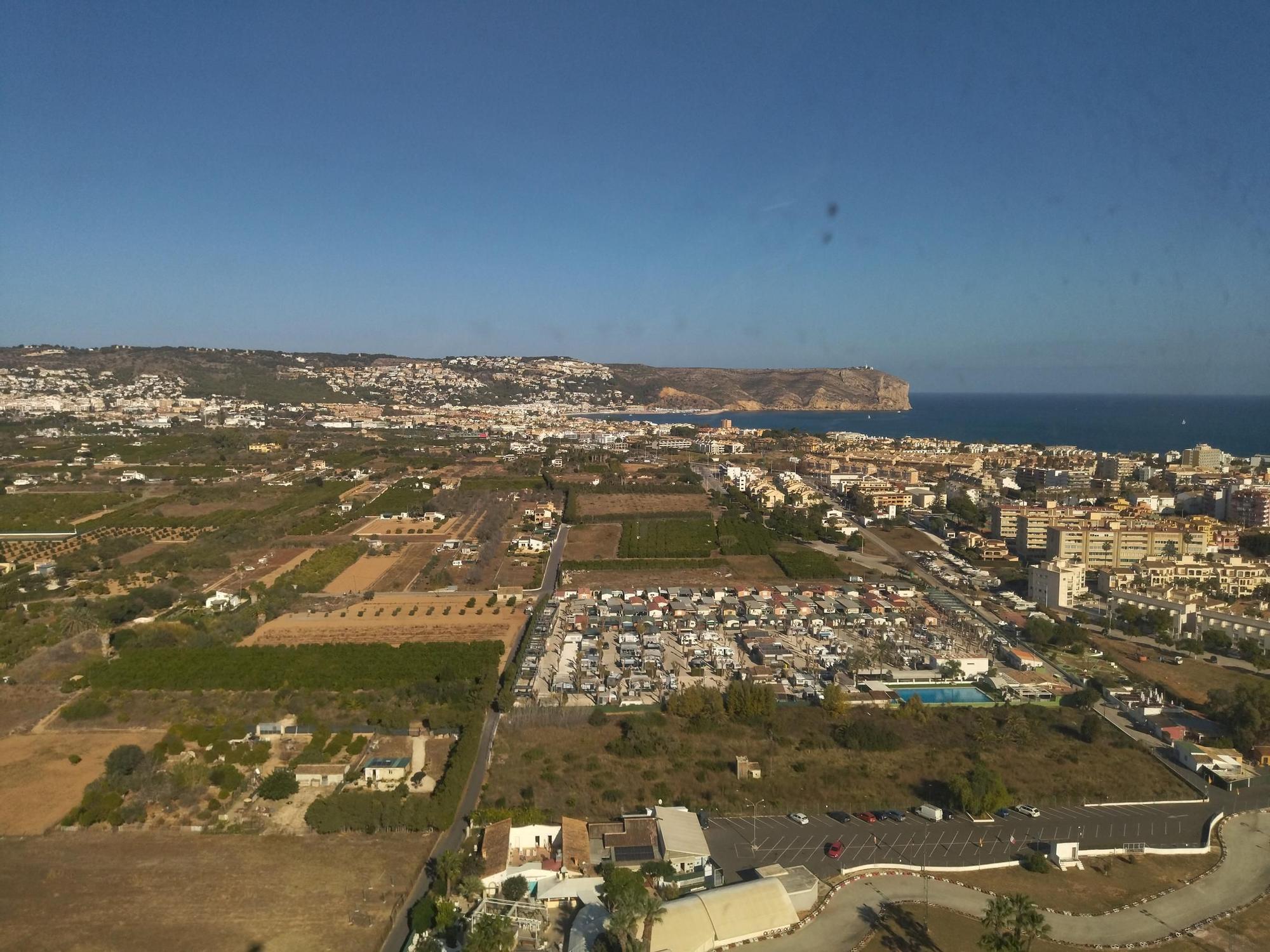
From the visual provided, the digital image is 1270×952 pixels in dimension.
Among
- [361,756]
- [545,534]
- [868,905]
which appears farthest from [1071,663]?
[545,534]

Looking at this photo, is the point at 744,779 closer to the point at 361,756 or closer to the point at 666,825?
Answer: the point at 666,825

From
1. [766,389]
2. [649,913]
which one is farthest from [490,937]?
[766,389]

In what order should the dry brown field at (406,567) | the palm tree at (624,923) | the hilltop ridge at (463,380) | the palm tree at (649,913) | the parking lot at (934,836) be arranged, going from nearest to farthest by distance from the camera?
the palm tree at (624,923) < the palm tree at (649,913) < the parking lot at (934,836) < the dry brown field at (406,567) < the hilltop ridge at (463,380)

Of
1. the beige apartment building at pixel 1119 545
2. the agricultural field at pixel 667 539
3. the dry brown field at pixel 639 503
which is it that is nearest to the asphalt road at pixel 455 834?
the agricultural field at pixel 667 539

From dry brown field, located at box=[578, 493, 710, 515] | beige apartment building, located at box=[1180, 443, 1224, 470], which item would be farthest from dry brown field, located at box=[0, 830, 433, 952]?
beige apartment building, located at box=[1180, 443, 1224, 470]

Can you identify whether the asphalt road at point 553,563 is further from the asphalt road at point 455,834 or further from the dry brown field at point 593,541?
the asphalt road at point 455,834

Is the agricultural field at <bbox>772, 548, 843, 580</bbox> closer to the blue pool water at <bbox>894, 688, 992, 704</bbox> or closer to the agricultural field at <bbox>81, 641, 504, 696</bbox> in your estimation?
the blue pool water at <bbox>894, 688, 992, 704</bbox>

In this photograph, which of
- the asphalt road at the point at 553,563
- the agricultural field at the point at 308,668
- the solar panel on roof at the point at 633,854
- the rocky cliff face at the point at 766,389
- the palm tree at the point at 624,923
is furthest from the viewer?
the rocky cliff face at the point at 766,389
